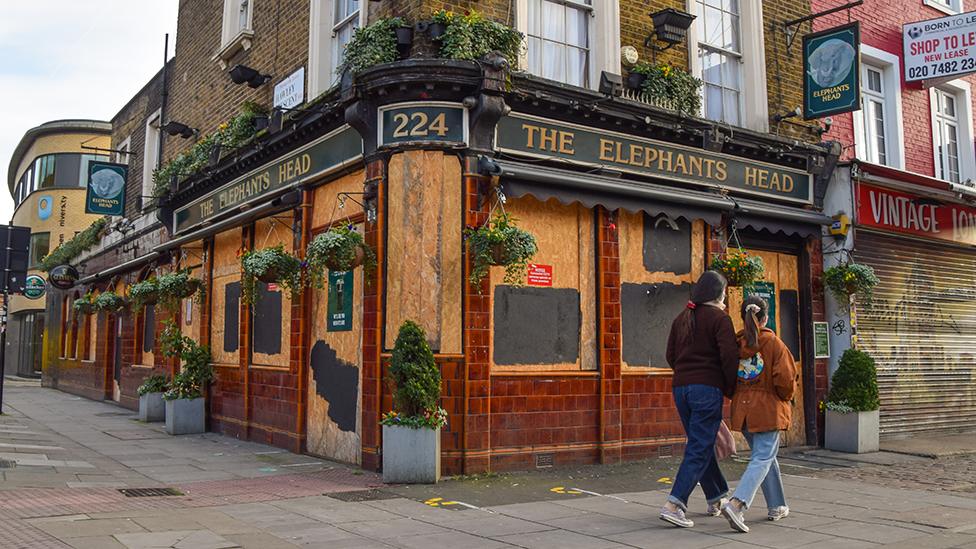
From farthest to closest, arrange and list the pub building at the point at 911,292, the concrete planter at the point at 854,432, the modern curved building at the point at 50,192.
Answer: the modern curved building at the point at 50,192 < the pub building at the point at 911,292 < the concrete planter at the point at 854,432

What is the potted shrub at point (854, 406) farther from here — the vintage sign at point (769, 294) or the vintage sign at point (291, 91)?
the vintage sign at point (291, 91)

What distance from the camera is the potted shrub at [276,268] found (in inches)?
424

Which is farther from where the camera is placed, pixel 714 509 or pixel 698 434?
pixel 714 509

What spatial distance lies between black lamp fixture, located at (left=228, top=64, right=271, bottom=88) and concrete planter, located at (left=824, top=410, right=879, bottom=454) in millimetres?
10698

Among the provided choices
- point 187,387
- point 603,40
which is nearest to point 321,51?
point 603,40

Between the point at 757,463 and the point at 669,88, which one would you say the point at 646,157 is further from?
the point at 757,463

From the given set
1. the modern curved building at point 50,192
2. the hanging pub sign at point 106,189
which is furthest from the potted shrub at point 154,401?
the modern curved building at point 50,192

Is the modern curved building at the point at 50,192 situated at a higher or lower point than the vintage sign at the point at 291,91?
higher


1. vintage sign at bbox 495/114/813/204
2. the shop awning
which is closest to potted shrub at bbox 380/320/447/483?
the shop awning

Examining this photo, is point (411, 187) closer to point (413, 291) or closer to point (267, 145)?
point (413, 291)

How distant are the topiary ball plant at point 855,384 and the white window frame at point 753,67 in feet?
12.6

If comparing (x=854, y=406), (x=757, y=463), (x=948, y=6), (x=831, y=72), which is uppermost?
(x=948, y=6)

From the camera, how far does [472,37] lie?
9.46 meters

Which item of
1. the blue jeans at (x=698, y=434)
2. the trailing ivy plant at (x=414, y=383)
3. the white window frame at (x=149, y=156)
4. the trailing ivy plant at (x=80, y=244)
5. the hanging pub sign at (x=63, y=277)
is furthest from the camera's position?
the hanging pub sign at (x=63, y=277)
